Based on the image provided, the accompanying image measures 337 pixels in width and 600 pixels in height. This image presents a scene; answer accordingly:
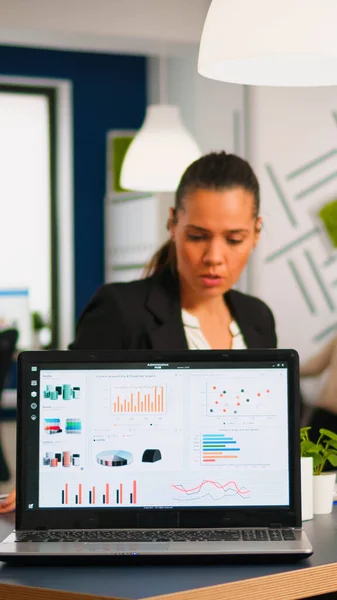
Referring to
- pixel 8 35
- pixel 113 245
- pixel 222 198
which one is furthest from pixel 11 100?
pixel 222 198

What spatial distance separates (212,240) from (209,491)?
76 centimetres

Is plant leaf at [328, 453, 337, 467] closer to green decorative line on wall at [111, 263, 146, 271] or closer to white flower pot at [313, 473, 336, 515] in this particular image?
white flower pot at [313, 473, 336, 515]

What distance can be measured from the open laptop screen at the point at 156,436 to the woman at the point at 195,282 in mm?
552

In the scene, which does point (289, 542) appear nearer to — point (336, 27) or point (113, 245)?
point (336, 27)

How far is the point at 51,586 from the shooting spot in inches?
62.0

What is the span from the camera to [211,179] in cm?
251

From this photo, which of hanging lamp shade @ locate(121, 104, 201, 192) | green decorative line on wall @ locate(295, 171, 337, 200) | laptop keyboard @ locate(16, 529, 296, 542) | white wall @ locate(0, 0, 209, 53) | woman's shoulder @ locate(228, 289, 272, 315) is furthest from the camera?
green decorative line on wall @ locate(295, 171, 337, 200)

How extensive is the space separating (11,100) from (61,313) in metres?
1.54

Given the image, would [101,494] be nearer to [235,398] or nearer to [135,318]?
[235,398]

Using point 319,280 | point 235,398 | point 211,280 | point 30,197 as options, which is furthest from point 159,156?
point 30,197

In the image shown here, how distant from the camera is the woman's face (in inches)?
95.8

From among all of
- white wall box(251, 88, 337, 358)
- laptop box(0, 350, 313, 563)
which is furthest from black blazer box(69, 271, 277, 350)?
white wall box(251, 88, 337, 358)

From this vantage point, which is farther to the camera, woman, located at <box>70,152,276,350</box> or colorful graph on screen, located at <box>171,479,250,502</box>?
woman, located at <box>70,152,276,350</box>

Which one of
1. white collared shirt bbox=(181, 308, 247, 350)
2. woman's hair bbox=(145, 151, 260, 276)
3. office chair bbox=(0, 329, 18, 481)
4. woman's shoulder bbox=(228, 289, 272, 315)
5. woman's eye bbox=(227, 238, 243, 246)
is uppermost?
woman's hair bbox=(145, 151, 260, 276)
